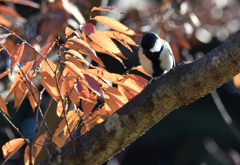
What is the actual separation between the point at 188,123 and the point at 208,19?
2.48m

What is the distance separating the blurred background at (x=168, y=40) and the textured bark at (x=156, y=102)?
46 cm

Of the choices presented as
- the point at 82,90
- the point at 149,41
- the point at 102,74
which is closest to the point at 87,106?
the point at 82,90

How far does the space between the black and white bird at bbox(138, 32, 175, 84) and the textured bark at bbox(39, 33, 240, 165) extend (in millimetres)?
788

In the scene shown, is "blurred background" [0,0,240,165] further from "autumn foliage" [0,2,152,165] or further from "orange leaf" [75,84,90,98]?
"orange leaf" [75,84,90,98]

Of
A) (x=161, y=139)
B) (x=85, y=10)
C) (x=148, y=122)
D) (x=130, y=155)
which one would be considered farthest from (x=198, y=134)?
(x=148, y=122)

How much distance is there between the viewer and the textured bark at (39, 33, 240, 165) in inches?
39.5

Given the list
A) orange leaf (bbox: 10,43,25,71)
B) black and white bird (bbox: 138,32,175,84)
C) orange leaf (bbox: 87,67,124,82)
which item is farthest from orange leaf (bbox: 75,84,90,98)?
black and white bird (bbox: 138,32,175,84)

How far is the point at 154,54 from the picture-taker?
1.95 meters

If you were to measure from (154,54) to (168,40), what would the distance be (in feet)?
2.99

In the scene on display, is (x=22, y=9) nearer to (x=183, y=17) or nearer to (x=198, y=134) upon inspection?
(x=183, y=17)

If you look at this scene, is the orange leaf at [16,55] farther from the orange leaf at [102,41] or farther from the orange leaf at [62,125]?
the orange leaf at [62,125]

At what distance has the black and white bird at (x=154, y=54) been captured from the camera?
1902 mm

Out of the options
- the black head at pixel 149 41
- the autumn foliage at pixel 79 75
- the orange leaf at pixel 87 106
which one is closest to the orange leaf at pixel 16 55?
the autumn foliage at pixel 79 75

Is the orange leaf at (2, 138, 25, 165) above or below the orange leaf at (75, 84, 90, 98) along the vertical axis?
below
